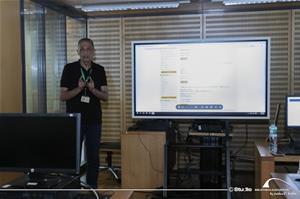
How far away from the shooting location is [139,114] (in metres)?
4.05

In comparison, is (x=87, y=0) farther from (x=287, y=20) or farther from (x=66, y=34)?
(x=287, y=20)

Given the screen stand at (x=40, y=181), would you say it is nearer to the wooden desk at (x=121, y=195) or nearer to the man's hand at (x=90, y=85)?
the wooden desk at (x=121, y=195)

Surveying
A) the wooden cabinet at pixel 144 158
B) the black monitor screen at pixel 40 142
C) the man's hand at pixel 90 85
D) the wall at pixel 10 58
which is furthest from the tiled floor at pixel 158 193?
the black monitor screen at pixel 40 142

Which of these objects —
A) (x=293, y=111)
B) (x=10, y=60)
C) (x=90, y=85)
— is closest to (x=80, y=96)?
(x=90, y=85)

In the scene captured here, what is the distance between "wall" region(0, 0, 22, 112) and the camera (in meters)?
3.07

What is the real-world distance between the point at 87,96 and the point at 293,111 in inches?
87.4

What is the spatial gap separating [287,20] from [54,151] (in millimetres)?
3837

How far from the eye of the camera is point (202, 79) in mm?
3879

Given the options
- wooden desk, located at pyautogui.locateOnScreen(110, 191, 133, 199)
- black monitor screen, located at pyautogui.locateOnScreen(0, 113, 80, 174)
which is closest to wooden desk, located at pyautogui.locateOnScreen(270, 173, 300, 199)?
wooden desk, located at pyautogui.locateOnScreen(110, 191, 133, 199)

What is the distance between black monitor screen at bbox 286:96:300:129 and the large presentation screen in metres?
0.33

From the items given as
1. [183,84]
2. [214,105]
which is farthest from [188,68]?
[214,105]

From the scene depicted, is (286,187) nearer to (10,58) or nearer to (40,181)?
(40,181)

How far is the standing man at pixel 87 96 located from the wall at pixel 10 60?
48cm

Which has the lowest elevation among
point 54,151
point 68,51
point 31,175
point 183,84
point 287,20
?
point 31,175
